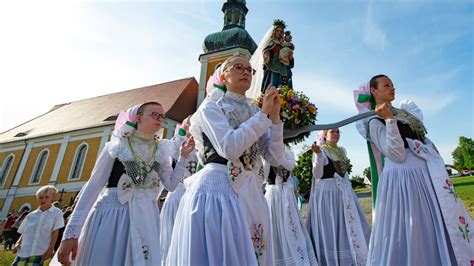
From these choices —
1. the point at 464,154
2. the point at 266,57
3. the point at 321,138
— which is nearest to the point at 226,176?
the point at 266,57

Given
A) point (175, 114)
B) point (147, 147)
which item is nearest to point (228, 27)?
point (175, 114)

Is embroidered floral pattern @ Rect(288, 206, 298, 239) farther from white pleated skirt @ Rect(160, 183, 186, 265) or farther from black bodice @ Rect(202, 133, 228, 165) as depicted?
black bodice @ Rect(202, 133, 228, 165)

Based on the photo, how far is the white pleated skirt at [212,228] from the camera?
1.94 m

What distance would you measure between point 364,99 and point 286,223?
2.46 metres

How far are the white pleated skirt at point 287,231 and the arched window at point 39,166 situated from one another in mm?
32535

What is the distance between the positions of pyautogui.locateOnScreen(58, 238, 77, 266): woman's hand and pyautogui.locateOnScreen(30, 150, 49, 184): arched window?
33434mm

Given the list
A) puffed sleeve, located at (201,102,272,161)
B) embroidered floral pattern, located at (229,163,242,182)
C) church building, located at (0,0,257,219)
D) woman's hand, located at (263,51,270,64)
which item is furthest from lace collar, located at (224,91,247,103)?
church building, located at (0,0,257,219)

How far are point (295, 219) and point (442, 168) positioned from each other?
2635mm

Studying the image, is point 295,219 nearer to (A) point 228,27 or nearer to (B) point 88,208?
(B) point 88,208

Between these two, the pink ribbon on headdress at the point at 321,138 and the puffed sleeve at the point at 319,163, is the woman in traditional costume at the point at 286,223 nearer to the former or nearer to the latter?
the puffed sleeve at the point at 319,163

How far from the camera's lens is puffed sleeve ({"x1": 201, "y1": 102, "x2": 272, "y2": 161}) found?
82.8 inches

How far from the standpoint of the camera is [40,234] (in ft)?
16.6

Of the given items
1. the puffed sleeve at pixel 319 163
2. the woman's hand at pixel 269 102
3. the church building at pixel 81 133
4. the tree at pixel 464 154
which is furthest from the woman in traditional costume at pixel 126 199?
the tree at pixel 464 154

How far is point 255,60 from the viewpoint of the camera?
209 inches
